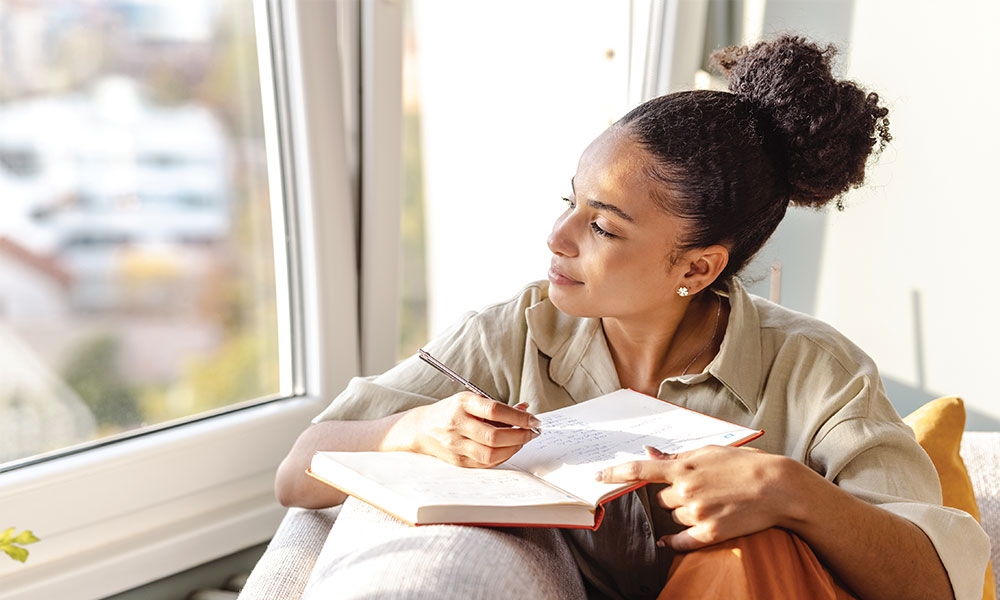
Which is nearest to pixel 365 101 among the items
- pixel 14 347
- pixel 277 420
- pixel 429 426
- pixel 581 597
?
pixel 277 420

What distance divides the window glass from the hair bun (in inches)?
37.1

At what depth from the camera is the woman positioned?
1.05 meters

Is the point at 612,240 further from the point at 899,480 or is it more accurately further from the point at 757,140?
the point at 899,480

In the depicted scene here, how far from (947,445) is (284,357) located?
1256 millimetres

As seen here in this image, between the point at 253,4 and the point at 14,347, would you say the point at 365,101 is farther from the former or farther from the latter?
the point at 14,347

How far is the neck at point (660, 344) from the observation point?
4.67 ft

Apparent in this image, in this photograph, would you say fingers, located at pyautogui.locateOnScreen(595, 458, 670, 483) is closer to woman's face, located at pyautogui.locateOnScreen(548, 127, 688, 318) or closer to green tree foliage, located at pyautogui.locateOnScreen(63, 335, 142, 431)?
woman's face, located at pyautogui.locateOnScreen(548, 127, 688, 318)

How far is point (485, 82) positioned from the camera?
2.18m

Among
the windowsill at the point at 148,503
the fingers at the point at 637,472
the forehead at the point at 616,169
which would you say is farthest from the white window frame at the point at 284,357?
the fingers at the point at 637,472

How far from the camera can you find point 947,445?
4.62ft

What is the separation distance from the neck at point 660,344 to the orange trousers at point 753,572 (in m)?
0.41

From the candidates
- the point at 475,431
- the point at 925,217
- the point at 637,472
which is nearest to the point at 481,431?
the point at 475,431

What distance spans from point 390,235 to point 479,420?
95 cm

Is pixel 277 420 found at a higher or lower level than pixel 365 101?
lower
